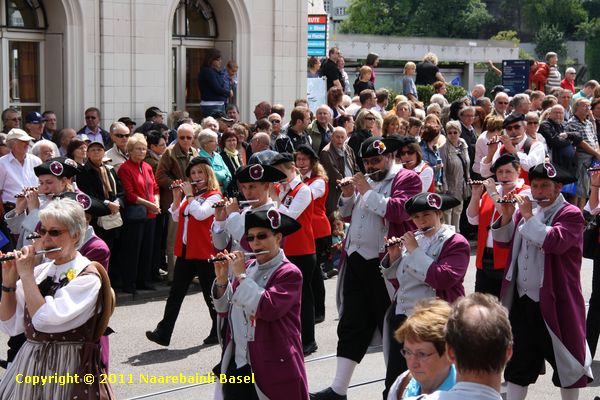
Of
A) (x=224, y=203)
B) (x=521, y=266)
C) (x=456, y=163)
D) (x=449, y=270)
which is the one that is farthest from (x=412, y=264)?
(x=456, y=163)

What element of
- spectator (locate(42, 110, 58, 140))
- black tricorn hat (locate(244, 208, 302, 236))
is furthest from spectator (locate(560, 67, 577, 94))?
black tricorn hat (locate(244, 208, 302, 236))

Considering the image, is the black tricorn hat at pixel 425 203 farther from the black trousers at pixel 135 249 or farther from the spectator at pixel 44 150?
the spectator at pixel 44 150

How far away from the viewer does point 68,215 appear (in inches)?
260

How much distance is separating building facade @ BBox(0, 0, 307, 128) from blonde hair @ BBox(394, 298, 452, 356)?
12179mm

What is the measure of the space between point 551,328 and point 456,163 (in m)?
7.64

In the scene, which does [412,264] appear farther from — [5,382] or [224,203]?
[5,382]

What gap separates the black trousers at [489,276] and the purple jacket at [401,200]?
2.27 feet

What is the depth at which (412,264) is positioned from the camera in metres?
7.76

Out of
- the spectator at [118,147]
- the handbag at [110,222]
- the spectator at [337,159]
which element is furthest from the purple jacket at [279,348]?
the spectator at [337,159]

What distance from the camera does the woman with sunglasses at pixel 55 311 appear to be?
6.31 metres

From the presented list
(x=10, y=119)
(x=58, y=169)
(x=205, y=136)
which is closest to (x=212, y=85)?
(x=10, y=119)

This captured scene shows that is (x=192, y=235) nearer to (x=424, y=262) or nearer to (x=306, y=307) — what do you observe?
(x=306, y=307)

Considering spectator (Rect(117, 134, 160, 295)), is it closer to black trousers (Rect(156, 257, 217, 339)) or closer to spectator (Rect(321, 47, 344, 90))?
black trousers (Rect(156, 257, 217, 339))

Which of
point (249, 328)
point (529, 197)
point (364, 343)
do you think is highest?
point (529, 197)
